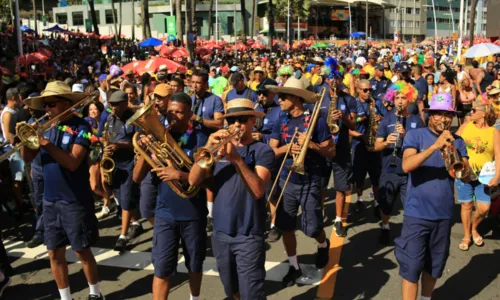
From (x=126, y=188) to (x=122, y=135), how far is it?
0.66 metres

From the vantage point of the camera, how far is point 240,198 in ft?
12.3

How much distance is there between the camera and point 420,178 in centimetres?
417

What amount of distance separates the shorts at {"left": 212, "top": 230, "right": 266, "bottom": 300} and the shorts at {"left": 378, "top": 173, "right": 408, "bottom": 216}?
261 centimetres

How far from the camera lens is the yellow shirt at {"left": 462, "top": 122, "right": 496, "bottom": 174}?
580cm

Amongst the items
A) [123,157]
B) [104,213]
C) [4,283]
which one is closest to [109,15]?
[104,213]

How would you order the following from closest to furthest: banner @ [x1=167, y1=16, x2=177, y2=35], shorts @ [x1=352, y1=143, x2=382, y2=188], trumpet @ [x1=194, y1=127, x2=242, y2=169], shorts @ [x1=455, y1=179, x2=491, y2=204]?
trumpet @ [x1=194, y1=127, x2=242, y2=169]
shorts @ [x1=455, y1=179, x2=491, y2=204]
shorts @ [x1=352, y1=143, x2=382, y2=188]
banner @ [x1=167, y1=16, x2=177, y2=35]

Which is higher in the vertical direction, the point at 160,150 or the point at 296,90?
the point at 296,90

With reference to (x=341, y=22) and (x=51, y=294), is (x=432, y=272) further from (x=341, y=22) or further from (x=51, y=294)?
(x=341, y=22)

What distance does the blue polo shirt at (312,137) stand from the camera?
16.7ft

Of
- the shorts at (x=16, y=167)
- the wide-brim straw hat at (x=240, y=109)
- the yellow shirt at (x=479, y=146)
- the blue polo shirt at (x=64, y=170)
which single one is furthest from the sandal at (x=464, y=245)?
the shorts at (x=16, y=167)

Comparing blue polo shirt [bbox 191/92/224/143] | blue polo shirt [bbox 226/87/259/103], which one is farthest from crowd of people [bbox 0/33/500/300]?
blue polo shirt [bbox 226/87/259/103]

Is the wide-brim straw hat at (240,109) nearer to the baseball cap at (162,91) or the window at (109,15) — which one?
the baseball cap at (162,91)

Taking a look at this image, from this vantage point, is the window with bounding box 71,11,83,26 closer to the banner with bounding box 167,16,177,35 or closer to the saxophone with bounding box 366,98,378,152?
the banner with bounding box 167,16,177,35

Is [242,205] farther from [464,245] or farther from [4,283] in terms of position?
[464,245]
